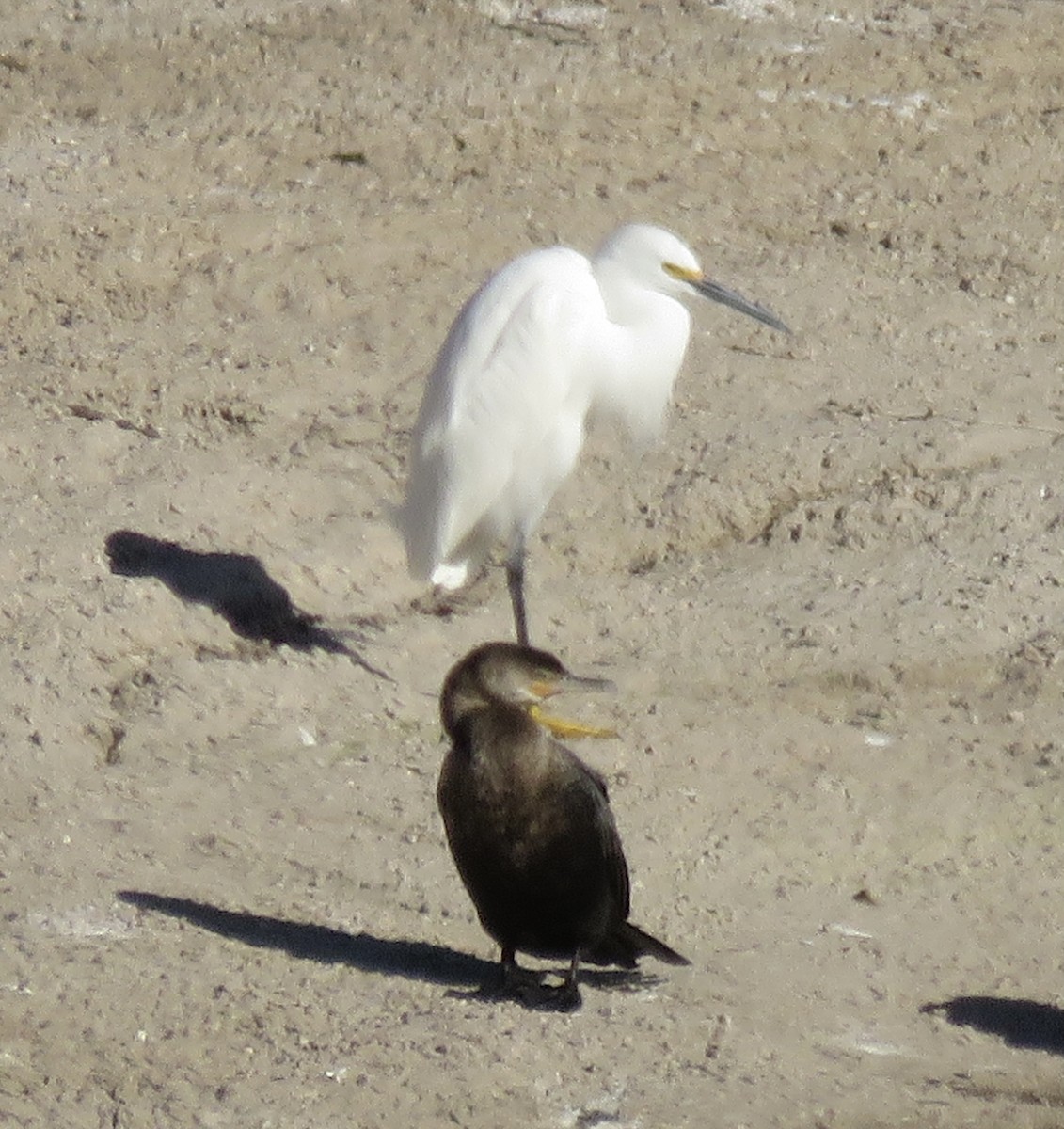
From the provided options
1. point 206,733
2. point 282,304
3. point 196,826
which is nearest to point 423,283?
point 282,304

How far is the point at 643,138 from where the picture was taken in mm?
10727

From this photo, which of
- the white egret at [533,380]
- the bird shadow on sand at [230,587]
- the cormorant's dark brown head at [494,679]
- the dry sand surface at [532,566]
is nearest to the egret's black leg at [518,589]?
the white egret at [533,380]

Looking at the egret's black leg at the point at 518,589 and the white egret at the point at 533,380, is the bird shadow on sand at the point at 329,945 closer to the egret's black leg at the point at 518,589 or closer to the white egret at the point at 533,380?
the egret's black leg at the point at 518,589

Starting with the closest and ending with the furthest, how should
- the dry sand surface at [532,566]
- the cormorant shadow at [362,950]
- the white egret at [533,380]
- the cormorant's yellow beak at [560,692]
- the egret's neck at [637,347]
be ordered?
the dry sand surface at [532,566]
the cormorant's yellow beak at [560,692]
the cormorant shadow at [362,950]
the white egret at [533,380]
the egret's neck at [637,347]

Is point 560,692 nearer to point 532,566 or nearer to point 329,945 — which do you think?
point 329,945

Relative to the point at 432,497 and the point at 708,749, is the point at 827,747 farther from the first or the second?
the point at 432,497

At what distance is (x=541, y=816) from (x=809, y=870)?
60.0 inches

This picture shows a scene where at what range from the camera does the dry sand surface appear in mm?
5145

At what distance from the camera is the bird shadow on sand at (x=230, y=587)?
7.59 metres

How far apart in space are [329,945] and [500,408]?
2595 mm

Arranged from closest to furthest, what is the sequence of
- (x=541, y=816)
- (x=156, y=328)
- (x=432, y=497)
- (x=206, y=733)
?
(x=541, y=816), (x=206, y=733), (x=432, y=497), (x=156, y=328)

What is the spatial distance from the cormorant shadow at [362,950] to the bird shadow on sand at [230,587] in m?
1.96

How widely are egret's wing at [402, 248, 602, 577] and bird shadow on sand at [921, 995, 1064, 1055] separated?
2732mm

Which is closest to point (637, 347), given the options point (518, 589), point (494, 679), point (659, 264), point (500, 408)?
point (659, 264)
